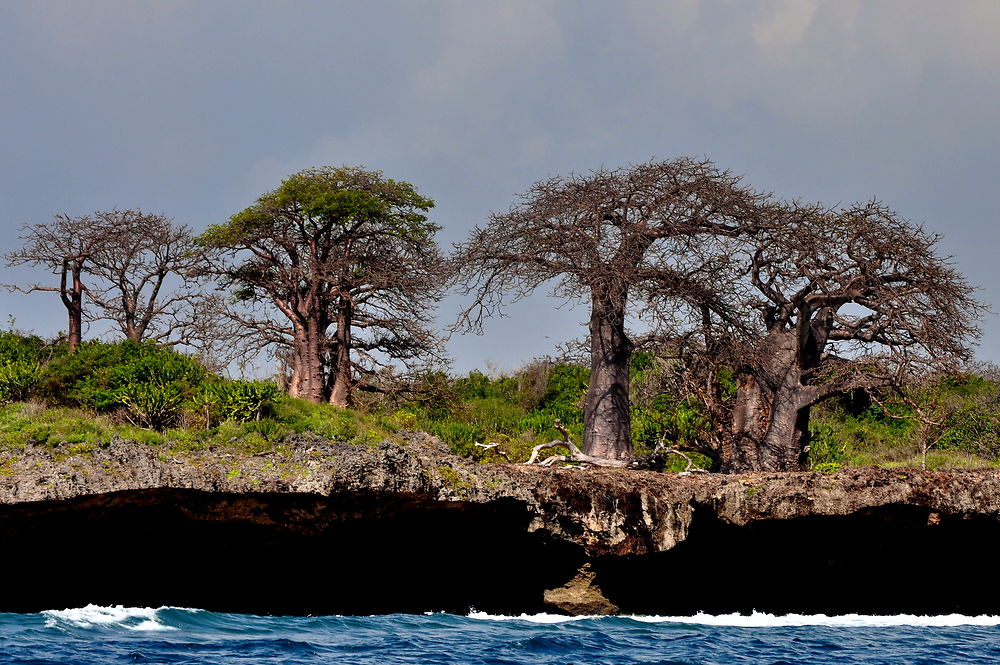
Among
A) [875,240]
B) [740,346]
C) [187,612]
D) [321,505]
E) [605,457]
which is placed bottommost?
[187,612]

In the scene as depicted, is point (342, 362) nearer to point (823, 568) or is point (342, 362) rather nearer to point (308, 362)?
point (308, 362)

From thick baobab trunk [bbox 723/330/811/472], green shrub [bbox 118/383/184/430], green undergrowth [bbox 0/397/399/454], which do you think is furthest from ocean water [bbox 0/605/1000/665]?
thick baobab trunk [bbox 723/330/811/472]

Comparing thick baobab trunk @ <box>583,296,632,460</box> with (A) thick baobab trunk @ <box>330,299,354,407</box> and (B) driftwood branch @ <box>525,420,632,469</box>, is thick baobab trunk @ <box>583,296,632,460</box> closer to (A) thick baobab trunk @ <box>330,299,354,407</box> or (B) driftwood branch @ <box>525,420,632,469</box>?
(B) driftwood branch @ <box>525,420,632,469</box>

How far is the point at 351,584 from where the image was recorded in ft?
58.0

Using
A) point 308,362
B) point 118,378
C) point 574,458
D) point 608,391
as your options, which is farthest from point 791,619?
point 118,378

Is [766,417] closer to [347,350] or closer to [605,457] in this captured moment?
[605,457]

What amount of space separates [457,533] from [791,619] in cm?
590

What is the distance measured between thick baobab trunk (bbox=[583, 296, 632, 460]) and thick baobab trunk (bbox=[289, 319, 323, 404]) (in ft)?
24.2

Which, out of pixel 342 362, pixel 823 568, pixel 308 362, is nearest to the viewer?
pixel 823 568

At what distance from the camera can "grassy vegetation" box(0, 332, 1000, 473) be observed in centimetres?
1680

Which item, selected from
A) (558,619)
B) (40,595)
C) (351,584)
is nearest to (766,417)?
(558,619)

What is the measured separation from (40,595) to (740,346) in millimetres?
13416

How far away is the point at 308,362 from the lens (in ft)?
83.5

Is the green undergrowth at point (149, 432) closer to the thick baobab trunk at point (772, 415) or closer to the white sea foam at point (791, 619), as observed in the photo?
the white sea foam at point (791, 619)
